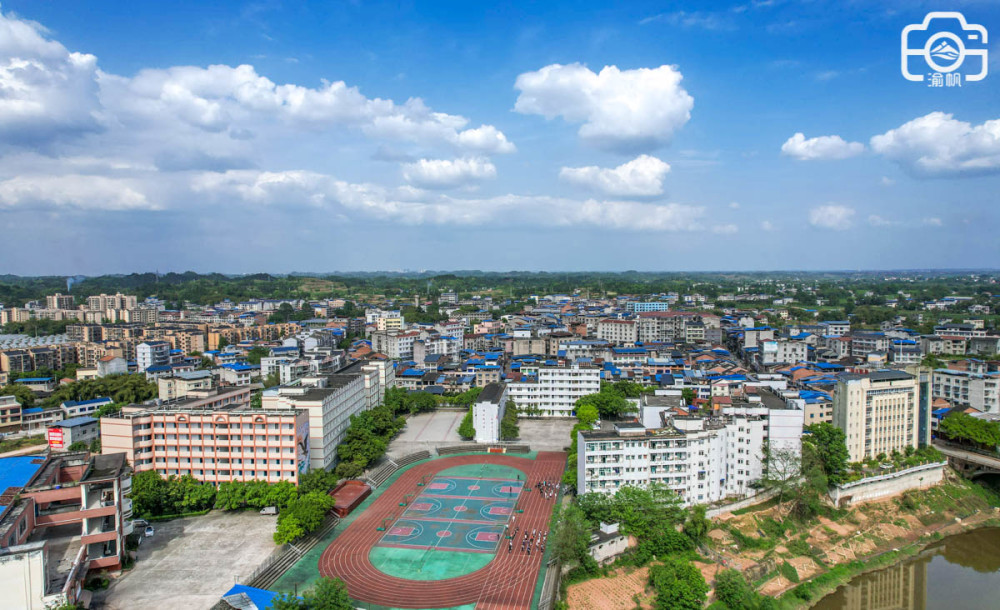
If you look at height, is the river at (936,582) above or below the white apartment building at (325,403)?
below

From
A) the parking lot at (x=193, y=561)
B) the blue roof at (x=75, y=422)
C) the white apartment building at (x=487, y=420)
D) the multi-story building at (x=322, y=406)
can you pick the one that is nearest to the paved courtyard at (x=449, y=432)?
the white apartment building at (x=487, y=420)

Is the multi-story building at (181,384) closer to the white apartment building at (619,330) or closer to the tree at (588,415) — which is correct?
the tree at (588,415)

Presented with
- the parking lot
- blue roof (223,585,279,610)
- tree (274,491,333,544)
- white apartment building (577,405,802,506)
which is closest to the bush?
white apartment building (577,405,802,506)

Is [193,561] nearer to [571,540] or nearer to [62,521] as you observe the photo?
[62,521]

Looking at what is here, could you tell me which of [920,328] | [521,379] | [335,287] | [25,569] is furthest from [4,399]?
[335,287]

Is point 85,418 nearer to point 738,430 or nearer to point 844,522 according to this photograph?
point 738,430

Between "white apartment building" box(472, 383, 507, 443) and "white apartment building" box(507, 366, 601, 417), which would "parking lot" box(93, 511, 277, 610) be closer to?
"white apartment building" box(472, 383, 507, 443)
